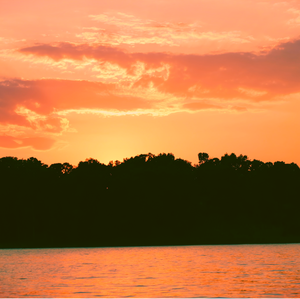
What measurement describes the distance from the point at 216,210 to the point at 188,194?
1702cm

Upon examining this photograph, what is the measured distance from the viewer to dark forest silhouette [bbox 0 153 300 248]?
158 meters

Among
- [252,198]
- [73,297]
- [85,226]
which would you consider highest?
[252,198]

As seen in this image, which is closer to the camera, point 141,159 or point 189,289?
point 189,289

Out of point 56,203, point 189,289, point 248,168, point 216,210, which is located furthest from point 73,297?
point 248,168

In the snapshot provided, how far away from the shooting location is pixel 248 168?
197m

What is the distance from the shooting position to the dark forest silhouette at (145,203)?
158000 millimetres

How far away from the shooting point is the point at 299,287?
107 feet

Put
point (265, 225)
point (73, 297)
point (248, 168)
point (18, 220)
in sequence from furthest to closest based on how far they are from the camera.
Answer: point (248, 168)
point (265, 225)
point (18, 220)
point (73, 297)

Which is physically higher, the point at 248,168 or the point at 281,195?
the point at 248,168

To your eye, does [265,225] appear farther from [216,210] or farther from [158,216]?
[158,216]

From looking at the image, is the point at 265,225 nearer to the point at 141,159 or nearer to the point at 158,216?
the point at 158,216

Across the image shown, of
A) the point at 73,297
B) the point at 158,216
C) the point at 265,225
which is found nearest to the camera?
the point at 73,297

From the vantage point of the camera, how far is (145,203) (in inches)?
6634

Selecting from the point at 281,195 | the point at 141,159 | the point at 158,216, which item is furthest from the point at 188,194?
the point at 281,195
